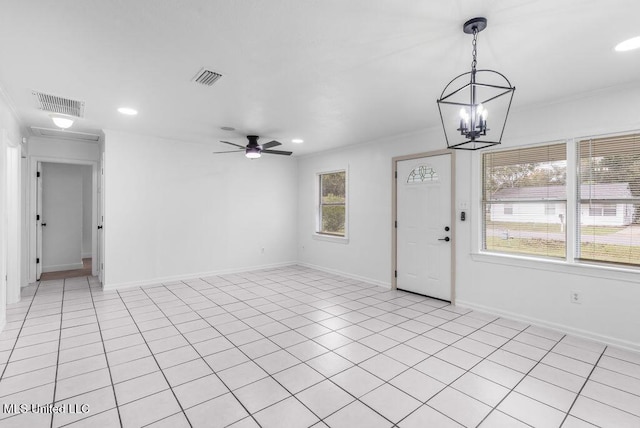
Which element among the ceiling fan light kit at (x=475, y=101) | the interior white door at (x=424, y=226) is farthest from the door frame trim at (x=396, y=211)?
the ceiling fan light kit at (x=475, y=101)

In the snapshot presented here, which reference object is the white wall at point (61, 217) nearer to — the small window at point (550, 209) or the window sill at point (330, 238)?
the window sill at point (330, 238)

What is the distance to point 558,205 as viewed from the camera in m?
3.50

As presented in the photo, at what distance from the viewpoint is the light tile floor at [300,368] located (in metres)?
2.06

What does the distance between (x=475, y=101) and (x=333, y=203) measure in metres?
4.45

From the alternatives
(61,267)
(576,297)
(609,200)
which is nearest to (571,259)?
(576,297)

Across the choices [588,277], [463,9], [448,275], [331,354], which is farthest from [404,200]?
[463,9]

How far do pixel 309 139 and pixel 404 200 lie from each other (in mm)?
1900

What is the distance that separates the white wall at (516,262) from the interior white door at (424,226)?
175mm

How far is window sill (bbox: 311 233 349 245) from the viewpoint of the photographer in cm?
613

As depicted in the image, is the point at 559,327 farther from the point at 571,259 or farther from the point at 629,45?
the point at 629,45

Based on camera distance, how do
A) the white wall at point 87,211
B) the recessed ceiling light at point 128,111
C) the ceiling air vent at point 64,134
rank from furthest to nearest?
the white wall at point 87,211
the ceiling air vent at point 64,134
the recessed ceiling light at point 128,111

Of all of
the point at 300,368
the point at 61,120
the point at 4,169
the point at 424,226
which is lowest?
the point at 300,368

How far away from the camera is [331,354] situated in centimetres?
290

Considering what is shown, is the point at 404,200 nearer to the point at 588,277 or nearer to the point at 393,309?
the point at 393,309
